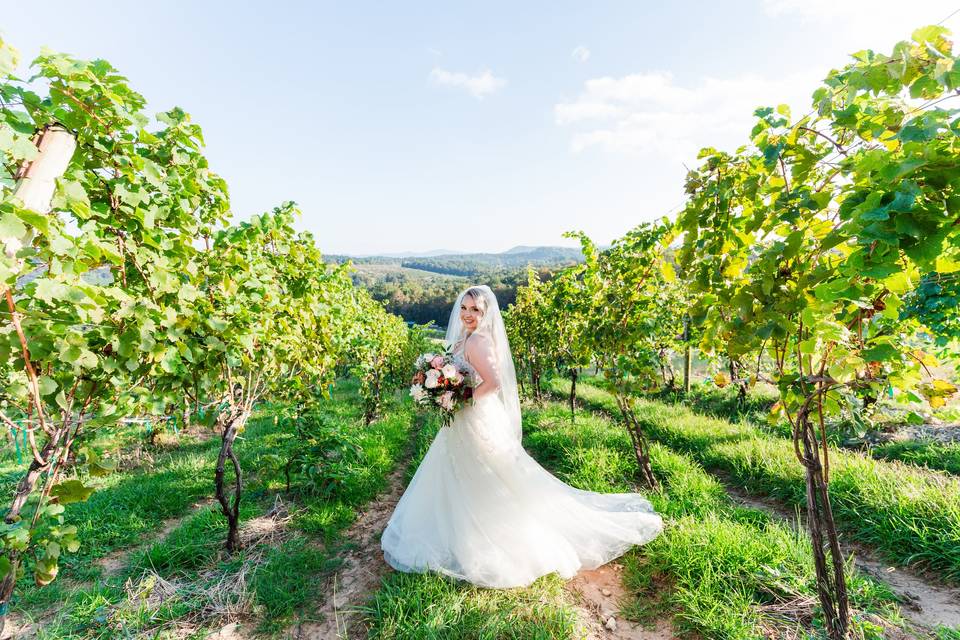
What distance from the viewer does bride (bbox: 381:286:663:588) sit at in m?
3.27

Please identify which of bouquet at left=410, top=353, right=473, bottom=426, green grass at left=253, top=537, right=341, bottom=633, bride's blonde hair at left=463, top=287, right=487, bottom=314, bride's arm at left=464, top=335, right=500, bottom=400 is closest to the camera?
green grass at left=253, top=537, right=341, bottom=633

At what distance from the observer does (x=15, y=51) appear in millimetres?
1354

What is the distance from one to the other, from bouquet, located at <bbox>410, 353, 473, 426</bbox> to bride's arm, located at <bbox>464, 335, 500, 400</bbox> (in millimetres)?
103

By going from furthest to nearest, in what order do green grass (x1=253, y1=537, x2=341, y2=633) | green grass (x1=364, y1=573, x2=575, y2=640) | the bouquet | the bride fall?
the bouquet < the bride < green grass (x1=253, y1=537, x2=341, y2=633) < green grass (x1=364, y1=573, x2=575, y2=640)

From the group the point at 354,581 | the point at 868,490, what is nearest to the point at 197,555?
the point at 354,581

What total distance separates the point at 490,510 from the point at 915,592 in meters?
3.40

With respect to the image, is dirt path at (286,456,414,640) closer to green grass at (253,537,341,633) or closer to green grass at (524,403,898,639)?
green grass at (253,537,341,633)

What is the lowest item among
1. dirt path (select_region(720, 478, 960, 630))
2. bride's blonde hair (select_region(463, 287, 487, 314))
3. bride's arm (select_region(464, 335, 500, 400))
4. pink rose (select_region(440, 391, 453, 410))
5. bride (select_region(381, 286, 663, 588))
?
dirt path (select_region(720, 478, 960, 630))

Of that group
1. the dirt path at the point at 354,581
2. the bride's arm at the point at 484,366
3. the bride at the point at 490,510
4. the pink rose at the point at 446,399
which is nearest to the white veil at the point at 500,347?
the bride at the point at 490,510

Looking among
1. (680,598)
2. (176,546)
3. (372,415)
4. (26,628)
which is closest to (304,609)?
(176,546)

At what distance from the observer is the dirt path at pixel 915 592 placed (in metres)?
2.76

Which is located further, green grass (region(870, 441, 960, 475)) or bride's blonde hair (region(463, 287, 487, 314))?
green grass (region(870, 441, 960, 475))

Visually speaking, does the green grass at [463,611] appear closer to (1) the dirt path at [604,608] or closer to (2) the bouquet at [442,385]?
(1) the dirt path at [604,608]

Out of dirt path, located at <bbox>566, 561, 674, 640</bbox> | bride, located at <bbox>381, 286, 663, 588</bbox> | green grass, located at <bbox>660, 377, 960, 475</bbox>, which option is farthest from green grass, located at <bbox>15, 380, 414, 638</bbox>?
green grass, located at <bbox>660, 377, 960, 475</bbox>
